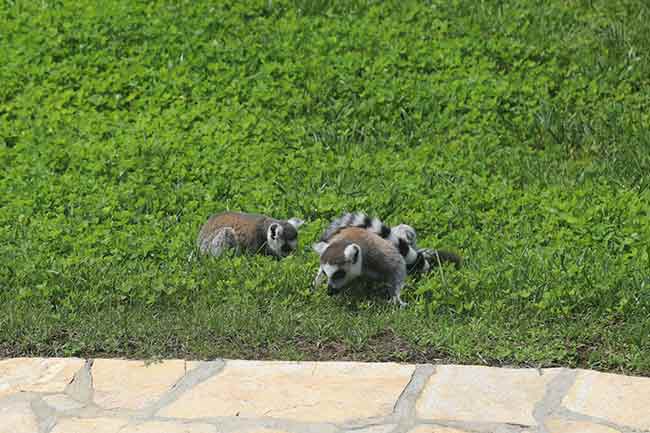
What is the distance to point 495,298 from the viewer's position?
697cm

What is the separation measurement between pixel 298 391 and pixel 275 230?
6.64 ft

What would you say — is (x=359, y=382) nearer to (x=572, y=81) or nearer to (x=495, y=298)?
(x=495, y=298)

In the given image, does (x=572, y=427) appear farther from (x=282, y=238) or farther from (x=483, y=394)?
(x=282, y=238)

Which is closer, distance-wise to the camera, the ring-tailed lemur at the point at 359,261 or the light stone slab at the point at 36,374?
the light stone slab at the point at 36,374

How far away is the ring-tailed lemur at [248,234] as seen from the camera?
7766 mm

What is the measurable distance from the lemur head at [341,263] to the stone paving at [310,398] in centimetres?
84

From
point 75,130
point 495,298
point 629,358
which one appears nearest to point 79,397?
point 495,298

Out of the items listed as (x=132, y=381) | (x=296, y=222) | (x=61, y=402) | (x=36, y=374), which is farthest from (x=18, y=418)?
(x=296, y=222)

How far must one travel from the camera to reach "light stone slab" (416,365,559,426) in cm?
554

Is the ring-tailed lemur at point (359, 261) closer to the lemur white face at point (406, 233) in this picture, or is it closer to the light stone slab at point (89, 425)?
the lemur white face at point (406, 233)

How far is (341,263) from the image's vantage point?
693 cm

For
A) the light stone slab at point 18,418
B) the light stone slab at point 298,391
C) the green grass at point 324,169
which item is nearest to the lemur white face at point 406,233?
the green grass at point 324,169

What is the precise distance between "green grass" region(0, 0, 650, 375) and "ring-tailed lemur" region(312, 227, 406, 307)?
14 cm

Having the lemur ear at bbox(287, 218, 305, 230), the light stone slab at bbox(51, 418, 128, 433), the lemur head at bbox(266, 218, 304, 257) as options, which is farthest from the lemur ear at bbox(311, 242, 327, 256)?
the light stone slab at bbox(51, 418, 128, 433)
